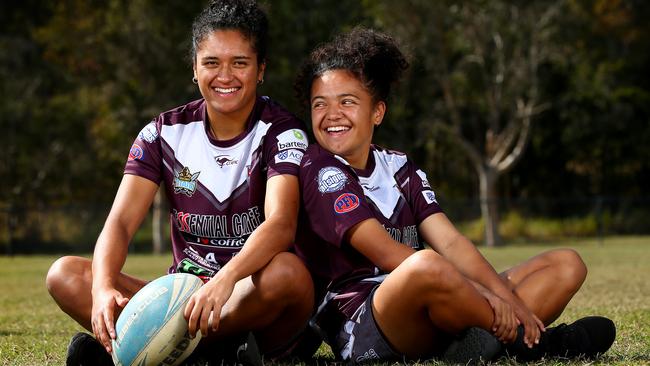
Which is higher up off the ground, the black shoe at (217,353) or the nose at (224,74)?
the nose at (224,74)

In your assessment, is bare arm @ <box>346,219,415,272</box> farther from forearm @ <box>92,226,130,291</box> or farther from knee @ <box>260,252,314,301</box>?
forearm @ <box>92,226,130,291</box>

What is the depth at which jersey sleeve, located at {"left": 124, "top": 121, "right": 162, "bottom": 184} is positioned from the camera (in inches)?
184

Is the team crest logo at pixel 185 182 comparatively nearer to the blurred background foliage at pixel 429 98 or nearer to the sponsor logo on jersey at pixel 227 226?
the sponsor logo on jersey at pixel 227 226

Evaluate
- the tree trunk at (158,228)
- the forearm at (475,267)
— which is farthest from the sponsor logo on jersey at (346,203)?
the tree trunk at (158,228)

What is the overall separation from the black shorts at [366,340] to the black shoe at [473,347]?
0.75ft

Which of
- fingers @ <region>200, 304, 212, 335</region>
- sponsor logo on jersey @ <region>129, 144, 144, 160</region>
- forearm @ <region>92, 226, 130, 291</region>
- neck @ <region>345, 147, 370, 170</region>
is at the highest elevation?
sponsor logo on jersey @ <region>129, 144, 144, 160</region>

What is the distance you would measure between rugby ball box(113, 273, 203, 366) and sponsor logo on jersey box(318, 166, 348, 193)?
0.76 m

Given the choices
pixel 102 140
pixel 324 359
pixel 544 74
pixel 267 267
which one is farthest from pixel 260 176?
pixel 544 74

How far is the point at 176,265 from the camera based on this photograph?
187 inches

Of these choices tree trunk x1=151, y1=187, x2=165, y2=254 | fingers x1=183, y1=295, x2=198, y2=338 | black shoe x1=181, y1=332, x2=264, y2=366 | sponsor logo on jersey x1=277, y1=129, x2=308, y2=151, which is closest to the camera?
fingers x1=183, y1=295, x2=198, y2=338

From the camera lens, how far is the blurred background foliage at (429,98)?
2592cm

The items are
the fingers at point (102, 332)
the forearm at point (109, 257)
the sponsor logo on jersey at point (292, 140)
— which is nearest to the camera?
the fingers at point (102, 332)

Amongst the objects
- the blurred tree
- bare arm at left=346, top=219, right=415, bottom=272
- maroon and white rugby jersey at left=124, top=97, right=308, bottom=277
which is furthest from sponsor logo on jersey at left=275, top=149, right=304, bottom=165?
the blurred tree

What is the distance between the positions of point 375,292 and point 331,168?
60 cm
